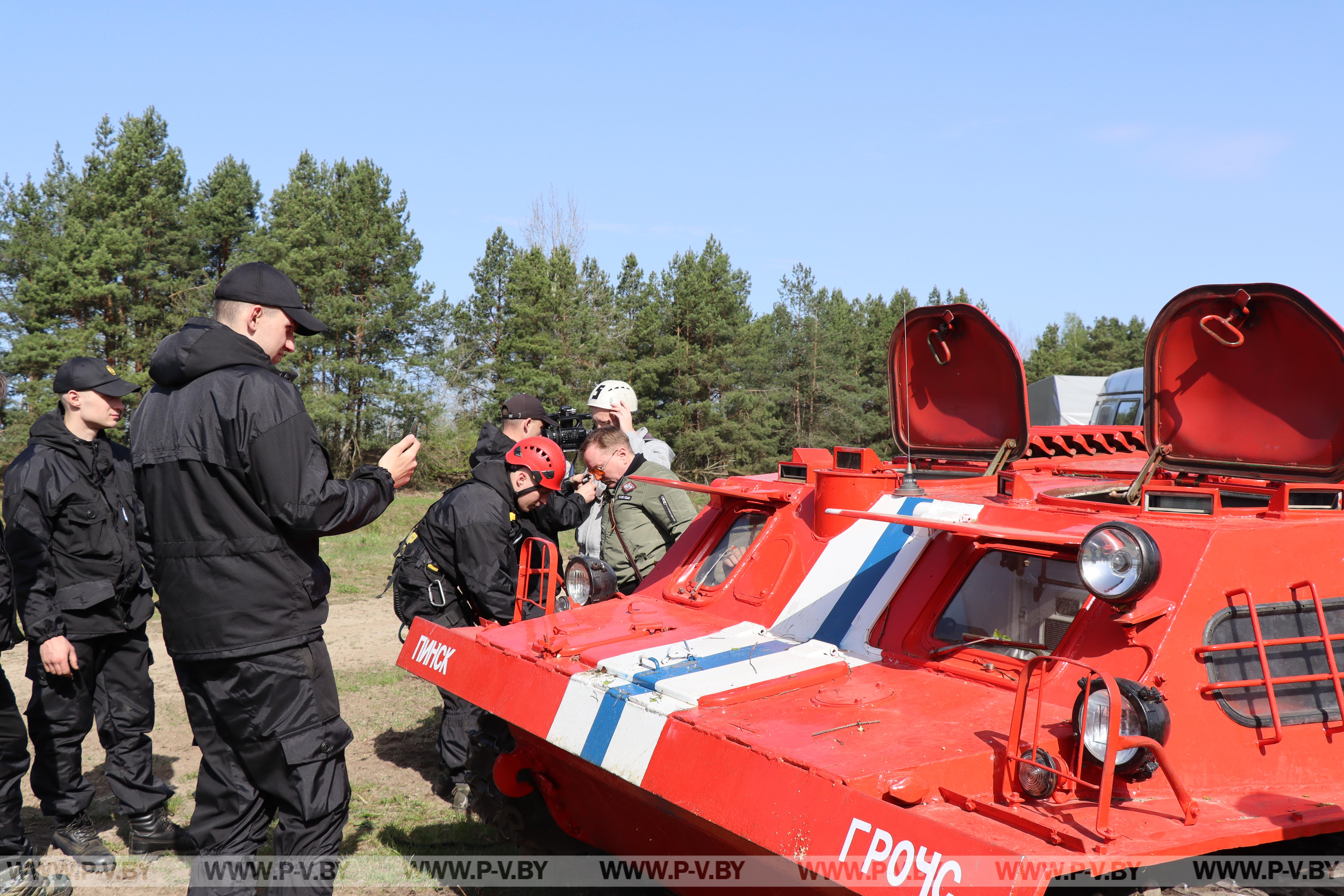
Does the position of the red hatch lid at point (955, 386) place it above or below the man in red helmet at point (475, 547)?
above

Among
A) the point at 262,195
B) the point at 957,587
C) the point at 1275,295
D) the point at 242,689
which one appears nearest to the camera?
the point at 242,689

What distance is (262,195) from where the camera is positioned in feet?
115

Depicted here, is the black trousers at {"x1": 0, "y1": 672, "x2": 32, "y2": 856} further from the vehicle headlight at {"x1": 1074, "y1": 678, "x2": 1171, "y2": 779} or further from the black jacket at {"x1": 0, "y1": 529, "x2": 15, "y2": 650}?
the vehicle headlight at {"x1": 1074, "y1": 678, "x2": 1171, "y2": 779}

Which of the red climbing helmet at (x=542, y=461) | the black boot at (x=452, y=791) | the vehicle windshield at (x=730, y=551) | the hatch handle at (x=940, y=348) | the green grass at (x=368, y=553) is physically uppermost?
the hatch handle at (x=940, y=348)

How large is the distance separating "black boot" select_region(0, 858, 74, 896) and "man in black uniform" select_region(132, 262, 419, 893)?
1657 mm

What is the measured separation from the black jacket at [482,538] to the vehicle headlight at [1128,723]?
3.12 meters

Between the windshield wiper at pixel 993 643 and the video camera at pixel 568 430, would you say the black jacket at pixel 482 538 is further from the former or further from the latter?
the windshield wiper at pixel 993 643

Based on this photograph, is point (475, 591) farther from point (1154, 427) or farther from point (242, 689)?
point (1154, 427)

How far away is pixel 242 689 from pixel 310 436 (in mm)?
793

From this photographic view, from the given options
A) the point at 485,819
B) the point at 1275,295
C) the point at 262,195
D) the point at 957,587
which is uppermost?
the point at 262,195

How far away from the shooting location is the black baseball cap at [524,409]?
635cm

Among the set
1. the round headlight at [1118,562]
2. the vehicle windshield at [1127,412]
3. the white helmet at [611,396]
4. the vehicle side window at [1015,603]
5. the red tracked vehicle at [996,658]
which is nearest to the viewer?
the red tracked vehicle at [996,658]

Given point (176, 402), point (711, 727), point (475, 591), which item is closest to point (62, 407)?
point (475, 591)

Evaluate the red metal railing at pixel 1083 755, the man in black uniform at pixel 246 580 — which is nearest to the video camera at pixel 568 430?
the man in black uniform at pixel 246 580
